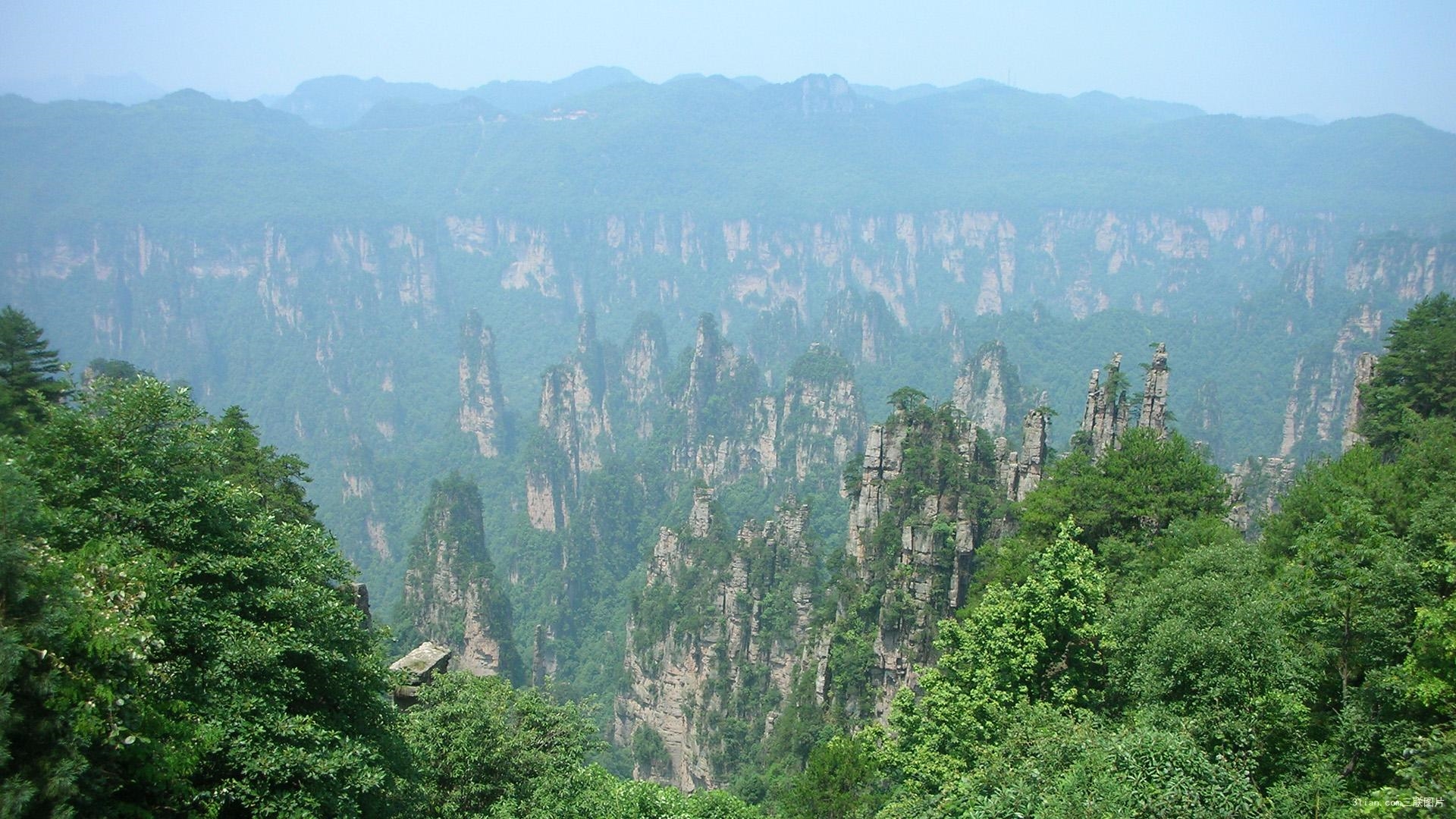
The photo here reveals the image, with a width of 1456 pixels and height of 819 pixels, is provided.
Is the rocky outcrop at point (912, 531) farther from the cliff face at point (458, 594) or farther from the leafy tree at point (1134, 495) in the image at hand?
the cliff face at point (458, 594)

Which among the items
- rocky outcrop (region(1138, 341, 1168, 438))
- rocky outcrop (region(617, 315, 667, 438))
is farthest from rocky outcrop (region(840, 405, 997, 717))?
rocky outcrop (region(617, 315, 667, 438))

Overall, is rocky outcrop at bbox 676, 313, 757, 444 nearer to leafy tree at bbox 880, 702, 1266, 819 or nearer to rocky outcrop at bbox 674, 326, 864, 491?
rocky outcrop at bbox 674, 326, 864, 491

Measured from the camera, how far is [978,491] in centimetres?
3725

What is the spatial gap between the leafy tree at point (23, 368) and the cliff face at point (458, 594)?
104 ft

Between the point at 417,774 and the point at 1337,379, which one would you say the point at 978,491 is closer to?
the point at 417,774

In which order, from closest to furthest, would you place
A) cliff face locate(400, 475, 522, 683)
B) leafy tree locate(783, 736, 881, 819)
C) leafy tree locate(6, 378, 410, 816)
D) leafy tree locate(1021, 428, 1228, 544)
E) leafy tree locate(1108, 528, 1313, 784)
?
leafy tree locate(6, 378, 410, 816) < leafy tree locate(1108, 528, 1313, 784) < leafy tree locate(783, 736, 881, 819) < leafy tree locate(1021, 428, 1228, 544) < cliff face locate(400, 475, 522, 683)

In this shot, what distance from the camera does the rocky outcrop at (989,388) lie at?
326ft

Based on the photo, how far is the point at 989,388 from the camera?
330 feet

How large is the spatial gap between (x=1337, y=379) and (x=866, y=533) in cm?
9143

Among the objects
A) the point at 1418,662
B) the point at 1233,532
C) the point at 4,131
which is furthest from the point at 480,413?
the point at 4,131

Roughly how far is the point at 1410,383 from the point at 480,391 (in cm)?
11814

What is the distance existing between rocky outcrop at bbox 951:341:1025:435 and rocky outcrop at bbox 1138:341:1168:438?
196ft

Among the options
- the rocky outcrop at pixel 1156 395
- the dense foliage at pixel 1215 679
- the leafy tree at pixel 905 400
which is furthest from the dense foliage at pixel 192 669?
the rocky outcrop at pixel 1156 395

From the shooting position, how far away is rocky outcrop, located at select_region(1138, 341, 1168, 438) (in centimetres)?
3781
